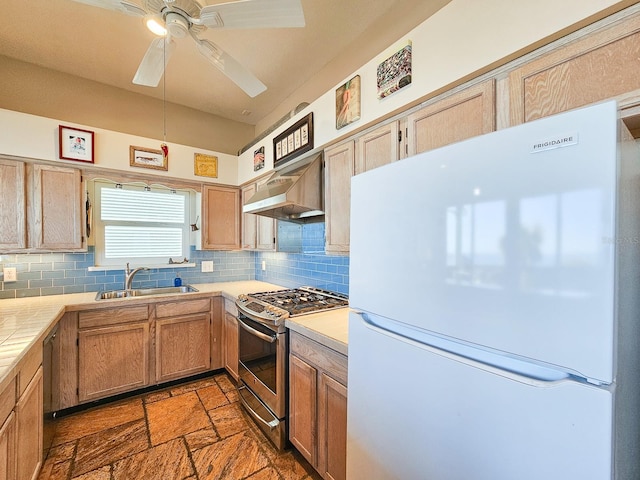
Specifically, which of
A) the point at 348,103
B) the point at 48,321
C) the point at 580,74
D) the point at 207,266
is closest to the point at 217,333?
the point at 207,266

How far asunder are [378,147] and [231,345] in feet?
7.42

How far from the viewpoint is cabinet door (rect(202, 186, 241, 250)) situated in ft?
10.4

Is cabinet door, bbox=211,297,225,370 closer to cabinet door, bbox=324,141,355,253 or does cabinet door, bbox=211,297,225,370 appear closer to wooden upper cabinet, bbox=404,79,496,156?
cabinet door, bbox=324,141,355,253

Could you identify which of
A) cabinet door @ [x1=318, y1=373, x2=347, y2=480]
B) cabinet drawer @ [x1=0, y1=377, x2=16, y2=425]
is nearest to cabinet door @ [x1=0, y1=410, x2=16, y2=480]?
cabinet drawer @ [x1=0, y1=377, x2=16, y2=425]

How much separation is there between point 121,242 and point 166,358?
4.21 ft

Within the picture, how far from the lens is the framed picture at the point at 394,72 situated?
55.2 inches

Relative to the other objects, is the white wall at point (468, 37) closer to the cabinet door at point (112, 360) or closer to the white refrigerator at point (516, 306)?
the white refrigerator at point (516, 306)

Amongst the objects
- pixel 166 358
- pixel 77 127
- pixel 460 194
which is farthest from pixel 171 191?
pixel 460 194

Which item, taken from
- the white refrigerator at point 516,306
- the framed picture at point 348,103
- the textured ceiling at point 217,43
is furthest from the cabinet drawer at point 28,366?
the framed picture at point 348,103

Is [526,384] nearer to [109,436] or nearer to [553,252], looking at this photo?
[553,252]

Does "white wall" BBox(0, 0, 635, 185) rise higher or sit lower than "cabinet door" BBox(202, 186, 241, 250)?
higher

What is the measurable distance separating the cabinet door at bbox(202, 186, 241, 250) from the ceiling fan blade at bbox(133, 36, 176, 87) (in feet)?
4.79

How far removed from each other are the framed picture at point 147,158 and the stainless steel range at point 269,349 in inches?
65.6

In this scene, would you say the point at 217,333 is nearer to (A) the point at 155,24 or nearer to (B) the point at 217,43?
(A) the point at 155,24
